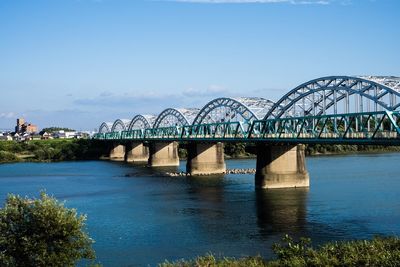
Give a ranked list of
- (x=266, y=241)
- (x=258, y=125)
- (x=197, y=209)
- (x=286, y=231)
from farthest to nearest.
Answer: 1. (x=258, y=125)
2. (x=197, y=209)
3. (x=286, y=231)
4. (x=266, y=241)

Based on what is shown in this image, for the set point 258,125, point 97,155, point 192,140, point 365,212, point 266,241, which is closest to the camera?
point 266,241

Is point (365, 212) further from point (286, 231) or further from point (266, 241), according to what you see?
point (266, 241)

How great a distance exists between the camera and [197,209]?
48594mm

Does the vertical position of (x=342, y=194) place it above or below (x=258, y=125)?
below

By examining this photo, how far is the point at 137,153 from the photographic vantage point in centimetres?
13038

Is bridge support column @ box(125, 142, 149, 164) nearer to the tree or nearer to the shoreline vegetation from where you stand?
the shoreline vegetation

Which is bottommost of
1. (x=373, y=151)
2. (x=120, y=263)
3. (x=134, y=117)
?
(x=120, y=263)

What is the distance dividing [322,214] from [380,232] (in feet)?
26.7

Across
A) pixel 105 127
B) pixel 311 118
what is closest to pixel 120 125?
pixel 105 127

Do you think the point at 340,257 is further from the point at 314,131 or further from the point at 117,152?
the point at 117,152

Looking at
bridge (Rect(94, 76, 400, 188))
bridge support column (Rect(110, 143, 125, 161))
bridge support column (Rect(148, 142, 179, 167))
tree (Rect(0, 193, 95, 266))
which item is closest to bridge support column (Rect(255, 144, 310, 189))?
bridge (Rect(94, 76, 400, 188))

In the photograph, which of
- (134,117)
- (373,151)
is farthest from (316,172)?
(134,117)

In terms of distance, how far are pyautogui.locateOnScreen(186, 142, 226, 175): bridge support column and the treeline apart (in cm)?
6016

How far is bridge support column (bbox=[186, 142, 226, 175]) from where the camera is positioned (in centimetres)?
8419
